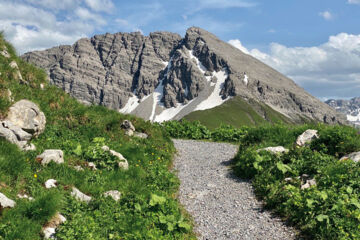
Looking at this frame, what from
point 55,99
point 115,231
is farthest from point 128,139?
point 115,231

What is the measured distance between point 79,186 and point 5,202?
2814mm

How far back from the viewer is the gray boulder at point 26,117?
38.9 ft

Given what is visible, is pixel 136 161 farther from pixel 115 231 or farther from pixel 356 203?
pixel 356 203

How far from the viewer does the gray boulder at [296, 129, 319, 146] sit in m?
16.5

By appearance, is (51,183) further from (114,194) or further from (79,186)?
(114,194)

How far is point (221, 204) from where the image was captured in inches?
473

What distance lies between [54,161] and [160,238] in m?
4.99

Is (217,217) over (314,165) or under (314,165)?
under

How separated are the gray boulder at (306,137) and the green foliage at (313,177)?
54 cm

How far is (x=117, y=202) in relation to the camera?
30.6 feet

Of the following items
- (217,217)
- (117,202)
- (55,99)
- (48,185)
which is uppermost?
(55,99)

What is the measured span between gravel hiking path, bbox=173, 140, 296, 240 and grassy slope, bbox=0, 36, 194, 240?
90 centimetres

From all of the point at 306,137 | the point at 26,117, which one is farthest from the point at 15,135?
the point at 306,137

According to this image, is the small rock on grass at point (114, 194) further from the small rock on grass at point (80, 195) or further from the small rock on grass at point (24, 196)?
the small rock on grass at point (24, 196)
